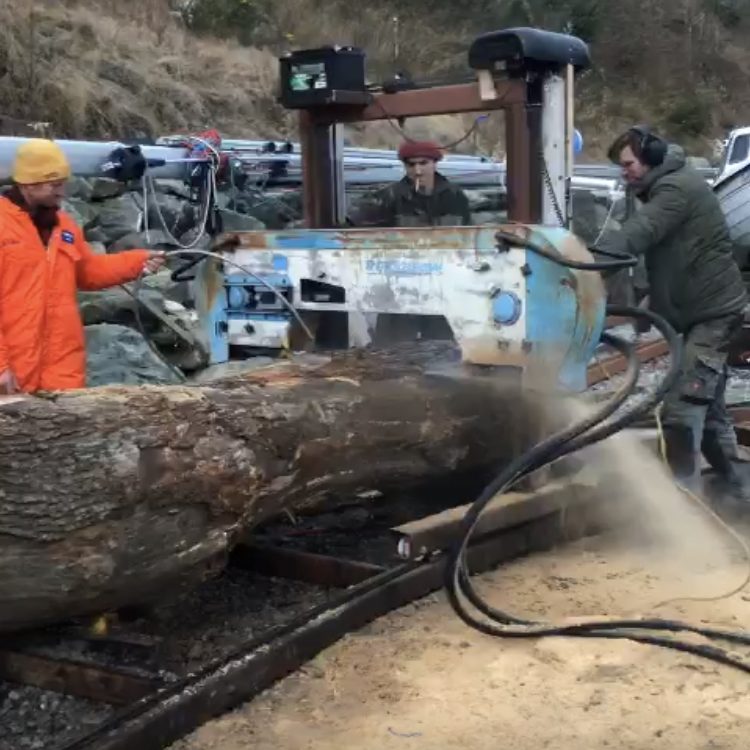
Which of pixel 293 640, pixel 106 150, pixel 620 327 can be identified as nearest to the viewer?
pixel 293 640

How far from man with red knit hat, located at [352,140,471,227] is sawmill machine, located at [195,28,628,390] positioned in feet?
1.04

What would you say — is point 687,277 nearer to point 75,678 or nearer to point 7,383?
point 7,383

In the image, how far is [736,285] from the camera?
526 cm

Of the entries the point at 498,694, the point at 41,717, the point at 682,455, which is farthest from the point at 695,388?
the point at 41,717

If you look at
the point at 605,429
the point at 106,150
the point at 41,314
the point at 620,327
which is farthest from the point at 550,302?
the point at 620,327

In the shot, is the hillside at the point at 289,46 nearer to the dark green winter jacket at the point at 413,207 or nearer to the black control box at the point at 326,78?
the dark green winter jacket at the point at 413,207

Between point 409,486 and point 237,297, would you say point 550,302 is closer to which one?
point 409,486

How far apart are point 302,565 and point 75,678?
1146 mm

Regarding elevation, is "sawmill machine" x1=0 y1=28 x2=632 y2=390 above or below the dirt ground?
above

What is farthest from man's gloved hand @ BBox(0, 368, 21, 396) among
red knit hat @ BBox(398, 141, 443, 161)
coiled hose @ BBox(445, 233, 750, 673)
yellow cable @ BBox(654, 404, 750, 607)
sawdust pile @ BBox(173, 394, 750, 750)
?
yellow cable @ BBox(654, 404, 750, 607)

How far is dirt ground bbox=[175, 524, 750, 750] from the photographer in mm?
3256

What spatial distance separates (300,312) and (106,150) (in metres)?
3.10

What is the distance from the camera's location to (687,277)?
522 centimetres

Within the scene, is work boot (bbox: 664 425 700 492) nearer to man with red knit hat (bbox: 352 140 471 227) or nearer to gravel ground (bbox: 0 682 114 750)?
man with red knit hat (bbox: 352 140 471 227)
